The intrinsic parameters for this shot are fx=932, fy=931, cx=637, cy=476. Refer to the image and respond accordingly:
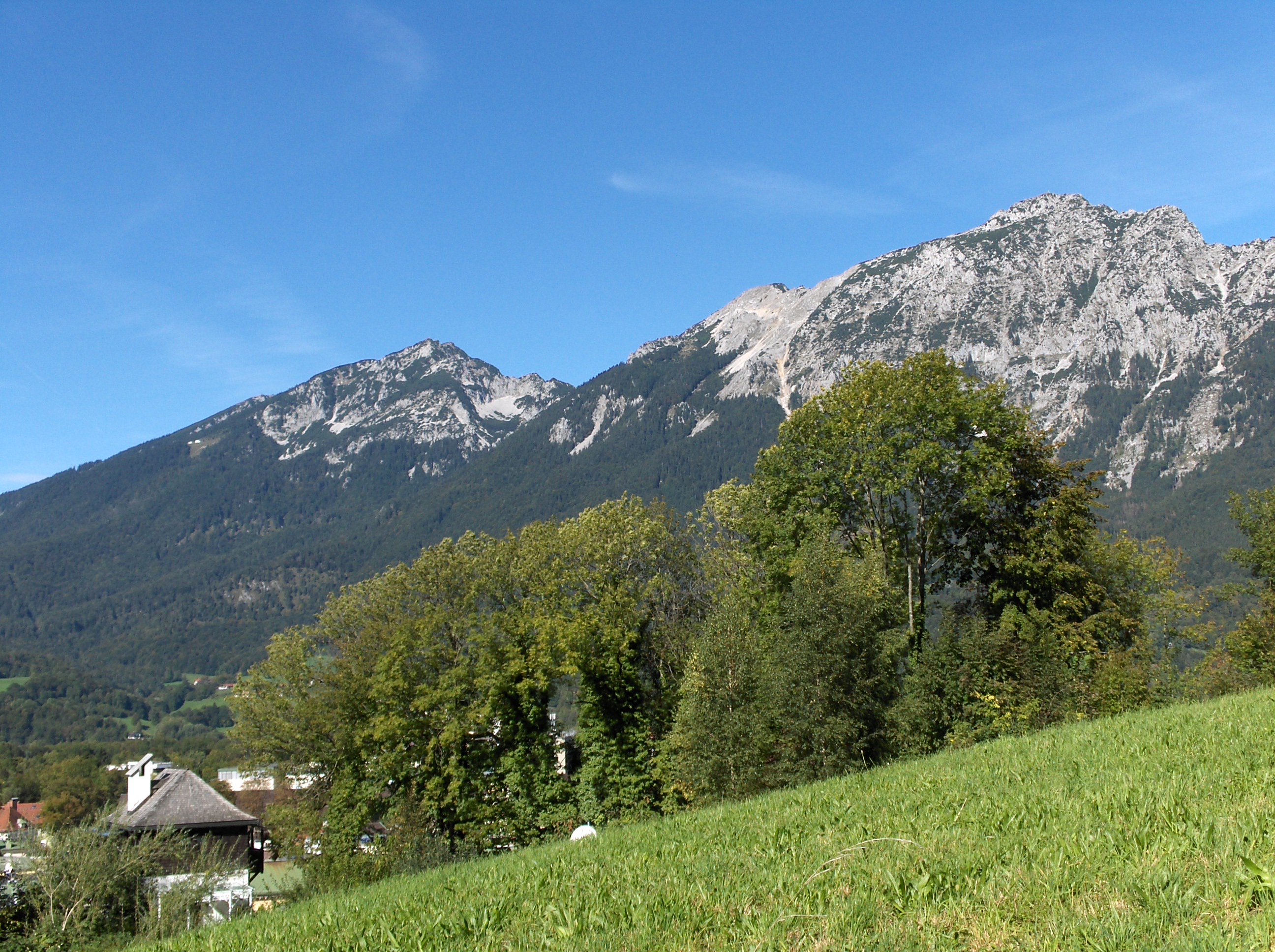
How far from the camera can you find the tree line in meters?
30.1

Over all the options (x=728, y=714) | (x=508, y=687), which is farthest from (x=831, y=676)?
(x=508, y=687)

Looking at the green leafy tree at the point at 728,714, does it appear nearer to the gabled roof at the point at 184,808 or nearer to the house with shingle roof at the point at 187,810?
the house with shingle roof at the point at 187,810

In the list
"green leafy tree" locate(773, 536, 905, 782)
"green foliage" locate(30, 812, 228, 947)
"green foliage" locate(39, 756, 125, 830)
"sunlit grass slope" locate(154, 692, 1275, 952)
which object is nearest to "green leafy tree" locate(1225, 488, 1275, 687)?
"green leafy tree" locate(773, 536, 905, 782)

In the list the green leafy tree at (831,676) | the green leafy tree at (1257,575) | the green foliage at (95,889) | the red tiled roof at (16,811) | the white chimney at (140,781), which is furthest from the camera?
the red tiled roof at (16,811)

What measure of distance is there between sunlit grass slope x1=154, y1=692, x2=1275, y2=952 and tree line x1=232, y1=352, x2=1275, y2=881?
16886 mm

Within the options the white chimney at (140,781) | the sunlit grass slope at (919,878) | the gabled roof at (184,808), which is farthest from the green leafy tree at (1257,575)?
the white chimney at (140,781)

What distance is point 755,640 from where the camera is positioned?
108 feet

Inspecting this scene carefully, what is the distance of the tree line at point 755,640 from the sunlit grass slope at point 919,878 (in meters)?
16.9

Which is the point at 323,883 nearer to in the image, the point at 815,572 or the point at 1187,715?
the point at 815,572

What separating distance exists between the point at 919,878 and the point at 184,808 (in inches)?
1975

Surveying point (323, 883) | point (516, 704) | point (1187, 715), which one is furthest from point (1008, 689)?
point (323, 883)

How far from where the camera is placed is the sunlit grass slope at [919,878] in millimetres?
6074

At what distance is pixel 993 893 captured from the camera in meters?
6.62

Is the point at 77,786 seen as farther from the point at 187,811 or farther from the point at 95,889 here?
the point at 95,889
